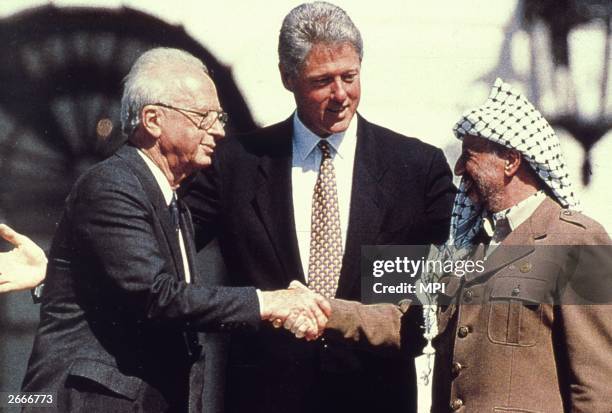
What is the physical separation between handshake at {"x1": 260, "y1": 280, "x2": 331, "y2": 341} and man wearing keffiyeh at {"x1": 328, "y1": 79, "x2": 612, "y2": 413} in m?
0.37

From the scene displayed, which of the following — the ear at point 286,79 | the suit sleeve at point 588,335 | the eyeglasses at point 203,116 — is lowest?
the suit sleeve at point 588,335

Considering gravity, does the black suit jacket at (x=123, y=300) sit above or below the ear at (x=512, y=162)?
below

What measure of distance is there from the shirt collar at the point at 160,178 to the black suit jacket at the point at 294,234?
1.30 feet

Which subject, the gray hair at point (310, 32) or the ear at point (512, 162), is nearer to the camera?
the ear at point (512, 162)

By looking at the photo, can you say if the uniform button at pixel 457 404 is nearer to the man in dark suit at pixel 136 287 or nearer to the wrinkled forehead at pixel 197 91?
the man in dark suit at pixel 136 287

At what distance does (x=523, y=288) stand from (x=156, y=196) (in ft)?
3.17

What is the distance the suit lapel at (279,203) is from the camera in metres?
3.56

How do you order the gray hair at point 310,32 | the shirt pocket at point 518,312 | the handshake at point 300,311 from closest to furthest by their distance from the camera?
the shirt pocket at point 518,312 < the handshake at point 300,311 < the gray hair at point 310,32

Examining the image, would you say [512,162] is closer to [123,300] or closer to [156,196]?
[156,196]

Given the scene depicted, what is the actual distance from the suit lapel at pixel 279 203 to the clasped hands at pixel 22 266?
2.15 feet

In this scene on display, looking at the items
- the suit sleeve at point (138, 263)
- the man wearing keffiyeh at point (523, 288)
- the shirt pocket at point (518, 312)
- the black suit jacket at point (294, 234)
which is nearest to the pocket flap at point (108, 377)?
the suit sleeve at point (138, 263)

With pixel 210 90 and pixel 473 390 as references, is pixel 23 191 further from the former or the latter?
pixel 473 390

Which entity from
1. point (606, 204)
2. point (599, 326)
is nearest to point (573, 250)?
point (599, 326)

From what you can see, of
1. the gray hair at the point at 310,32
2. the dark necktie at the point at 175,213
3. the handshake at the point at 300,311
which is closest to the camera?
the dark necktie at the point at 175,213
